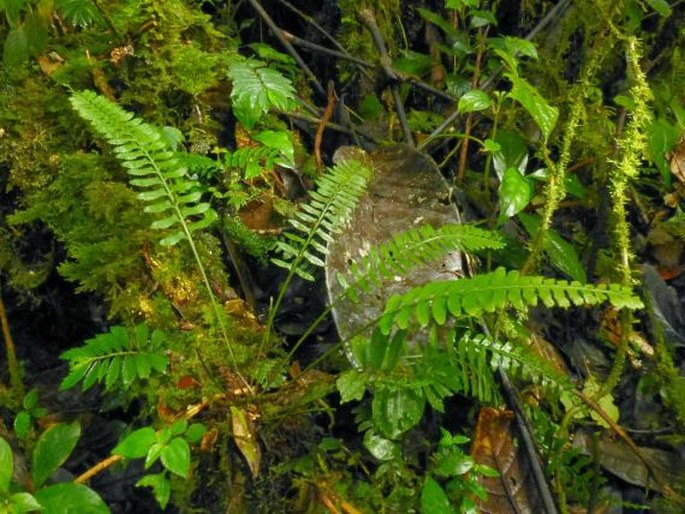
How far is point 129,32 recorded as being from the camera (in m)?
2.31

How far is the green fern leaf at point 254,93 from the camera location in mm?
2139

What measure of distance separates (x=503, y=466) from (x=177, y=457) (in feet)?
3.07

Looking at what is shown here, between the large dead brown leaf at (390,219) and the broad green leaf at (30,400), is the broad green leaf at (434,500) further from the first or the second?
the broad green leaf at (30,400)

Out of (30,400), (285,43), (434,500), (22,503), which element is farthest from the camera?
(285,43)

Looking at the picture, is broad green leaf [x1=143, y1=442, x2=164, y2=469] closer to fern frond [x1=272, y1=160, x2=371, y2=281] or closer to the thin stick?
fern frond [x1=272, y1=160, x2=371, y2=281]

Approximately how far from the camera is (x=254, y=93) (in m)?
2.14

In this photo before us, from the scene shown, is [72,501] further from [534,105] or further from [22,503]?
[534,105]

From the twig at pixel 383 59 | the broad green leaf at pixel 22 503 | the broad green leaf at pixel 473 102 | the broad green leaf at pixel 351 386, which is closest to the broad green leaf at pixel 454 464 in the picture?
the broad green leaf at pixel 351 386

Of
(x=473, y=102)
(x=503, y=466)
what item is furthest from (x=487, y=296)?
(x=473, y=102)

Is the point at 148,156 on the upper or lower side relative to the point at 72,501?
upper

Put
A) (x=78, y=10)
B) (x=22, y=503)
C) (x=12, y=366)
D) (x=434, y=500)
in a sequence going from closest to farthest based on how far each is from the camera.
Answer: (x=22, y=503)
(x=434, y=500)
(x=12, y=366)
(x=78, y=10)

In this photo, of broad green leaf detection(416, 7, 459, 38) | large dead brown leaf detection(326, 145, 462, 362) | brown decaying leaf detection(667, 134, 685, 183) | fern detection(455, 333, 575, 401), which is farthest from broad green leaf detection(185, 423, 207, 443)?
brown decaying leaf detection(667, 134, 685, 183)

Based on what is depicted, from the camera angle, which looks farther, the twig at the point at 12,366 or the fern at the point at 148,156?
the twig at the point at 12,366

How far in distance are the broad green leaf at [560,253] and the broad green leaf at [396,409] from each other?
85cm
